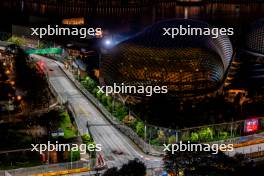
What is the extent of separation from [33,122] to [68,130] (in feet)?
11.3

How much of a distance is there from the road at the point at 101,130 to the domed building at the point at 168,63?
4.73 m

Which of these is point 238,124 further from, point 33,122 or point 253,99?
point 33,122

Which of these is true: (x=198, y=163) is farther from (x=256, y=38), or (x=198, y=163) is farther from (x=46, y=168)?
(x=256, y=38)

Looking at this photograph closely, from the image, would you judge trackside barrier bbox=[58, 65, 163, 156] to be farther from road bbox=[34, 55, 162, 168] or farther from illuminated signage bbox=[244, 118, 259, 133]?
illuminated signage bbox=[244, 118, 259, 133]

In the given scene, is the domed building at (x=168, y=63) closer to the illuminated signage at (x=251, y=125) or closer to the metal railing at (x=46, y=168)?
the illuminated signage at (x=251, y=125)

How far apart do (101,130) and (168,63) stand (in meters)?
14.1

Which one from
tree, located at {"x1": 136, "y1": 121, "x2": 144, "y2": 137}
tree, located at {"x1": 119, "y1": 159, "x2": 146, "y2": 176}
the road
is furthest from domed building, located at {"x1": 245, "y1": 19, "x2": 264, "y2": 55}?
tree, located at {"x1": 119, "y1": 159, "x2": 146, "y2": 176}

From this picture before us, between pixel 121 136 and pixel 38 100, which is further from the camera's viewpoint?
pixel 38 100

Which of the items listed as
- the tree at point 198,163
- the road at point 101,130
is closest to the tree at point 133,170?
the tree at point 198,163

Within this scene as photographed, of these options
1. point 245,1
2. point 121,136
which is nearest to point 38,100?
point 121,136

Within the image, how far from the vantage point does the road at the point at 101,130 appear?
54.6 m

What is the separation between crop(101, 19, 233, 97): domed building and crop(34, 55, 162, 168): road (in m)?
4.73

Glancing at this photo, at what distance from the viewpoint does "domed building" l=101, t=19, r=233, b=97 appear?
231 ft

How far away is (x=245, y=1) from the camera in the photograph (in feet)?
464
